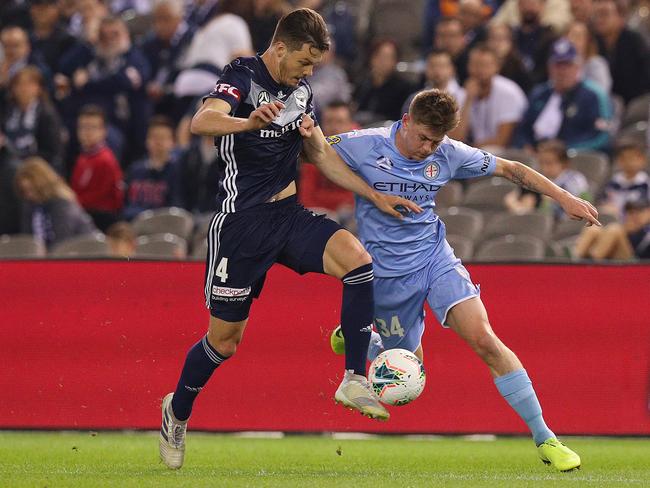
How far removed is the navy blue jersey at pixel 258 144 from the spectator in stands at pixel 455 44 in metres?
8.02

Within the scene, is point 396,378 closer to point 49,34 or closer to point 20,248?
point 20,248

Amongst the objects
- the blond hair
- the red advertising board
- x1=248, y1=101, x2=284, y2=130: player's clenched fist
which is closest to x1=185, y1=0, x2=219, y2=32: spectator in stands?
the blond hair

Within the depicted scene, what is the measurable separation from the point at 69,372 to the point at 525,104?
21.6 ft

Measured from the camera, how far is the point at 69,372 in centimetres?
1109

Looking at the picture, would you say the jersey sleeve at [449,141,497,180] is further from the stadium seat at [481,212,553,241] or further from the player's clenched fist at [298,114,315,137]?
the stadium seat at [481,212,553,241]

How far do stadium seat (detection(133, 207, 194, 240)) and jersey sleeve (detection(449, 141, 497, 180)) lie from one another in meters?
5.86

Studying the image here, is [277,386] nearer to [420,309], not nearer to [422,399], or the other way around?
[422,399]

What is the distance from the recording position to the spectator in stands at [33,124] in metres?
16.1

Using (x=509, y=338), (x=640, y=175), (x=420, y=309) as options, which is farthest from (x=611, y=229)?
(x=420, y=309)

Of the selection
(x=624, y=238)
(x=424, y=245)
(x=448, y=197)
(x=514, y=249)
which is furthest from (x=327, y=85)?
(x=424, y=245)

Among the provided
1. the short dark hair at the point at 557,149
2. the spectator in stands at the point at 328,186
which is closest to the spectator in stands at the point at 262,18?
the spectator in stands at the point at 328,186

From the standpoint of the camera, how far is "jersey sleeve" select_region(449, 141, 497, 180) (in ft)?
28.2

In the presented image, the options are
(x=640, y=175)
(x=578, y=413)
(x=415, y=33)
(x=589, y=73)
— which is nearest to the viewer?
(x=578, y=413)

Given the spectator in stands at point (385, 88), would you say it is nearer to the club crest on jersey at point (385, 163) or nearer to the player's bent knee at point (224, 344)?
the club crest on jersey at point (385, 163)
